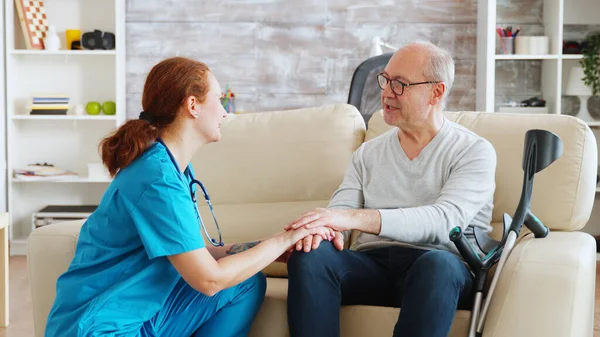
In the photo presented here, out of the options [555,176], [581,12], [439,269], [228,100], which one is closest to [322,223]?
[439,269]

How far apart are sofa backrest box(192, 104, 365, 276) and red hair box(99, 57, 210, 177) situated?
82 cm

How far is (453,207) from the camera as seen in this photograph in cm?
218

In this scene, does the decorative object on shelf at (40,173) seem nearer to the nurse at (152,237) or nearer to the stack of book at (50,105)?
the stack of book at (50,105)

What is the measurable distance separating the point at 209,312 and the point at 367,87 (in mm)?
2005

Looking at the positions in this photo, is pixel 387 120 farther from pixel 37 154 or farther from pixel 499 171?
pixel 37 154

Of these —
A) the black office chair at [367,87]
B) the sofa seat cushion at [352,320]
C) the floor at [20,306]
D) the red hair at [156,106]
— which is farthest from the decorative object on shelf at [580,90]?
the red hair at [156,106]

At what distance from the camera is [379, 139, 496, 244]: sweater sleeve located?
2148mm

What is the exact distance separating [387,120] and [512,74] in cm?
293

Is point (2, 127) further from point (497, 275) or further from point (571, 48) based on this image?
point (497, 275)

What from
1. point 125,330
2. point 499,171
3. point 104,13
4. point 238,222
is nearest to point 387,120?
point 499,171

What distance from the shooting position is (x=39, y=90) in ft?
16.9

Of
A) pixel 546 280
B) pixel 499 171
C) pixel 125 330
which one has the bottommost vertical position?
pixel 125 330

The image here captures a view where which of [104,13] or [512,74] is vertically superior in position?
[104,13]

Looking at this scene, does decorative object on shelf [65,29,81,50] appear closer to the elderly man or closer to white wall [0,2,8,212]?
white wall [0,2,8,212]
